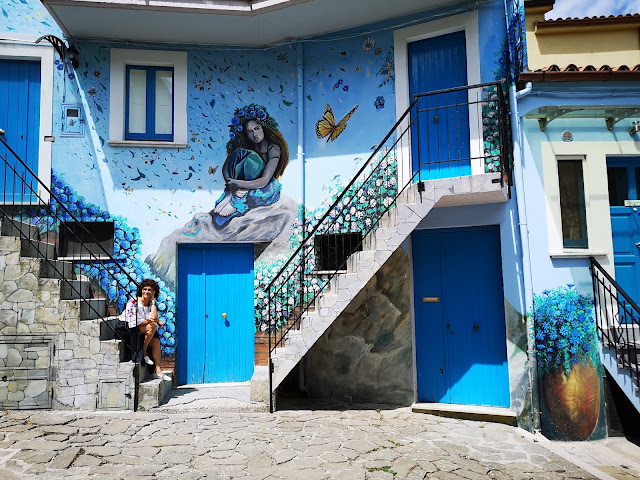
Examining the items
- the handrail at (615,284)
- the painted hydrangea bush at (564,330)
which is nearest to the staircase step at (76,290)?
the painted hydrangea bush at (564,330)

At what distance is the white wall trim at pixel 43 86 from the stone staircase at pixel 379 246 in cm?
493

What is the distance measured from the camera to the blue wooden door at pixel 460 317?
6820 mm

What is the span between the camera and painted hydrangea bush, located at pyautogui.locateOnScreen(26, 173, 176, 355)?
7.63 metres

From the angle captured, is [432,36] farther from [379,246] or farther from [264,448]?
[264,448]

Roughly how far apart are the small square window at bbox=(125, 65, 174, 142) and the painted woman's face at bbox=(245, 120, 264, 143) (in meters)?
1.39

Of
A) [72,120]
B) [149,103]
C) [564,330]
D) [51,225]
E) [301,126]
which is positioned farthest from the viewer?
[149,103]

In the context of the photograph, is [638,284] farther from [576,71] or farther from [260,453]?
[260,453]

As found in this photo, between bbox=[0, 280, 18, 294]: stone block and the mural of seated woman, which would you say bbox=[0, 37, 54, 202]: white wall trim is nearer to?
bbox=[0, 280, 18, 294]: stone block

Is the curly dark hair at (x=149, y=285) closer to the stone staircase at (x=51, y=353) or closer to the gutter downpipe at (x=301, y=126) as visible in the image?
the stone staircase at (x=51, y=353)

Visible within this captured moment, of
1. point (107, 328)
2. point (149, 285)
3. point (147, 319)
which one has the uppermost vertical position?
point (149, 285)

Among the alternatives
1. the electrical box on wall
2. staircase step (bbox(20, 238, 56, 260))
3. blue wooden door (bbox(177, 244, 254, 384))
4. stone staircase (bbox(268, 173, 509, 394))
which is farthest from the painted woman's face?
staircase step (bbox(20, 238, 56, 260))

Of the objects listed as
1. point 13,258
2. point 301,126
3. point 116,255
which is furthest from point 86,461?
point 301,126

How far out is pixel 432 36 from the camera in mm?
7461

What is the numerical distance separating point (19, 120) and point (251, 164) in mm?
3999
